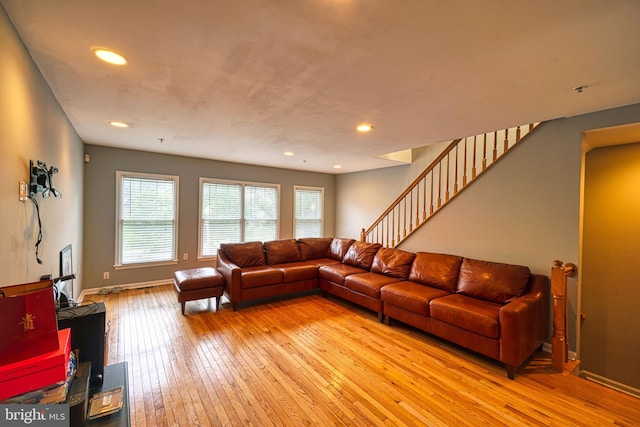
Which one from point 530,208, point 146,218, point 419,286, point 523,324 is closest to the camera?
point 523,324

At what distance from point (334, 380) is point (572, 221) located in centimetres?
287

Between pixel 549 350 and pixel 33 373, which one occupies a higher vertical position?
pixel 33 373

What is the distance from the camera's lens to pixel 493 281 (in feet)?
9.88

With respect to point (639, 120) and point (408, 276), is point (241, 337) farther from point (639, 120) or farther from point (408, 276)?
point (639, 120)

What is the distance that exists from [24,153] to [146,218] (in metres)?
3.37

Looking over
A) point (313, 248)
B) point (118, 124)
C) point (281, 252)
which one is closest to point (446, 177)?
point (313, 248)

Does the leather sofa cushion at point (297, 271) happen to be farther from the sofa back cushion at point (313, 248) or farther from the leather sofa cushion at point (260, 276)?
the sofa back cushion at point (313, 248)

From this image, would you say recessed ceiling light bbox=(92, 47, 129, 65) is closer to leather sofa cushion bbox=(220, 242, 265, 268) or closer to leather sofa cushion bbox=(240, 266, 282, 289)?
leather sofa cushion bbox=(240, 266, 282, 289)

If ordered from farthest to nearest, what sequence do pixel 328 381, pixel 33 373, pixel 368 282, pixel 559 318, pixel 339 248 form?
pixel 339 248
pixel 368 282
pixel 559 318
pixel 328 381
pixel 33 373

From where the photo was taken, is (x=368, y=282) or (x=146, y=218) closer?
(x=368, y=282)

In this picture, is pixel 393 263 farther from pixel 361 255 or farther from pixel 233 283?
pixel 233 283

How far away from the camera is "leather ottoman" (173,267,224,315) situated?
144 inches

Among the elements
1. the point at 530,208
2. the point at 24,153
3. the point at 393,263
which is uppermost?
the point at 24,153

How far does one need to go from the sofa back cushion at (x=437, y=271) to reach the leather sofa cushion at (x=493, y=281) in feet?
0.39
